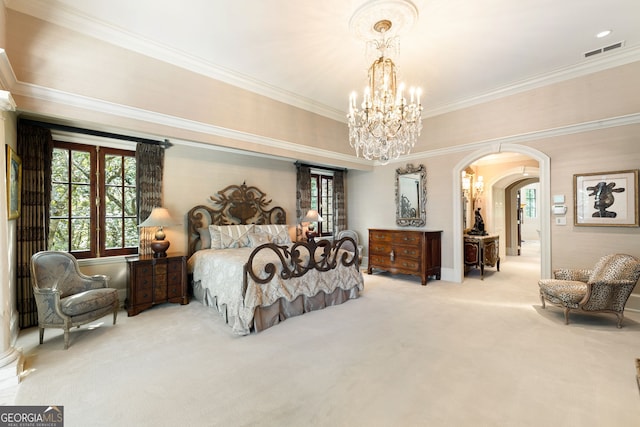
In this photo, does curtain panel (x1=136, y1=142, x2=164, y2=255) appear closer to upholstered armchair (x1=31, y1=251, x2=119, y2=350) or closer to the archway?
upholstered armchair (x1=31, y1=251, x2=119, y2=350)

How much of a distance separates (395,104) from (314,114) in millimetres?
2759

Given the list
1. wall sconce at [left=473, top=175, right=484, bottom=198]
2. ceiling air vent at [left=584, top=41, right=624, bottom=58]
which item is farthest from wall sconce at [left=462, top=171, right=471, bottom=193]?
ceiling air vent at [left=584, top=41, right=624, bottom=58]

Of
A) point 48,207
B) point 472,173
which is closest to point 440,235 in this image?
point 472,173

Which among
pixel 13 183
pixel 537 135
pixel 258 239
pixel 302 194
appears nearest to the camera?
pixel 13 183

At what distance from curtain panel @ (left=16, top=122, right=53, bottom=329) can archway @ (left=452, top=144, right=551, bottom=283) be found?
264 inches

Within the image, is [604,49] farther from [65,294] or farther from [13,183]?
[65,294]

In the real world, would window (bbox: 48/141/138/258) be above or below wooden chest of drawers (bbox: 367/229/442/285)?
above

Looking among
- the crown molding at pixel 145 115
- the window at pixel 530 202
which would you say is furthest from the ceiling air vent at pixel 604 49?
the window at pixel 530 202

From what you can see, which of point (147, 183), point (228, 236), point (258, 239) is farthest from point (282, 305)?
point (147, 183)

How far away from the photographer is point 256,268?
3.43 m

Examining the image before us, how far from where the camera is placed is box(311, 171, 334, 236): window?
7066 millimetres

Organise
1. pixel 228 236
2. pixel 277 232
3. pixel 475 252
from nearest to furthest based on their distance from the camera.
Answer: pixel 228 236 → pixel 277 232 → pixel 475 252

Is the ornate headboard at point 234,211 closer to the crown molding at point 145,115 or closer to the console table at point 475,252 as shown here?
the crown molding at point 145,115

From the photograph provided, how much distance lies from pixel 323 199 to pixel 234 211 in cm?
264
